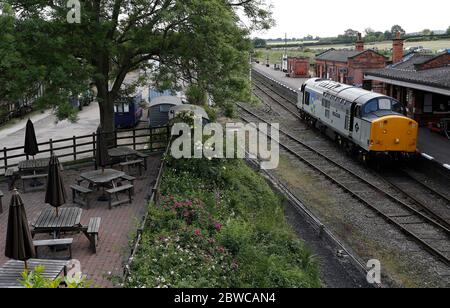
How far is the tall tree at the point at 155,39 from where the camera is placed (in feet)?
58.9

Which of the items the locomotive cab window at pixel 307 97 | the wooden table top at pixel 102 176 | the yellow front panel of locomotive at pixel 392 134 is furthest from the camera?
the locomotive cab window at pixel 307 97

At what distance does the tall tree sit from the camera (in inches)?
707

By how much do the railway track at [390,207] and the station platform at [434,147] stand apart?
3093mm

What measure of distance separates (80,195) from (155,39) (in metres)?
7.26

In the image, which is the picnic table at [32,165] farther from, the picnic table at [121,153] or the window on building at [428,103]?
the window on building at [428,103]

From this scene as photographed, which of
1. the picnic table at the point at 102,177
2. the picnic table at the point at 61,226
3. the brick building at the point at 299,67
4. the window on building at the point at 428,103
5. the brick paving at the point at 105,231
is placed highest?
the brick building at the point at 299,67

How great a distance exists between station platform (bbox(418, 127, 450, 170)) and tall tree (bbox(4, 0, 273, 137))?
890 cm

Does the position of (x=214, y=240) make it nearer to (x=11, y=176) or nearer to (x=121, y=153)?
(x=121, y=153)

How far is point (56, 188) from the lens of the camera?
11914mm

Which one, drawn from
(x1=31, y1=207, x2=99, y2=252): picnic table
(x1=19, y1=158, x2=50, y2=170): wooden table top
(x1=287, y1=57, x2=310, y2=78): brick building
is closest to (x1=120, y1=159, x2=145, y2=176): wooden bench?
(x1=19, y1=158, x2=50, y2=170): wooden table top

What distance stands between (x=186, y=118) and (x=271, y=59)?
9823 cm

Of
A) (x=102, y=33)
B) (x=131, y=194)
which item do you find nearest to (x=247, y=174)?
(x=131, y=194)

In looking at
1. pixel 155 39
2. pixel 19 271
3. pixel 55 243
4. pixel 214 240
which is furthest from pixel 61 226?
pixel 155 39

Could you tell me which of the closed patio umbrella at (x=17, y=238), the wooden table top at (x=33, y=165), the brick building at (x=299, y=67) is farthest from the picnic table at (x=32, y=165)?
the brick building at (x=299, y=67)
